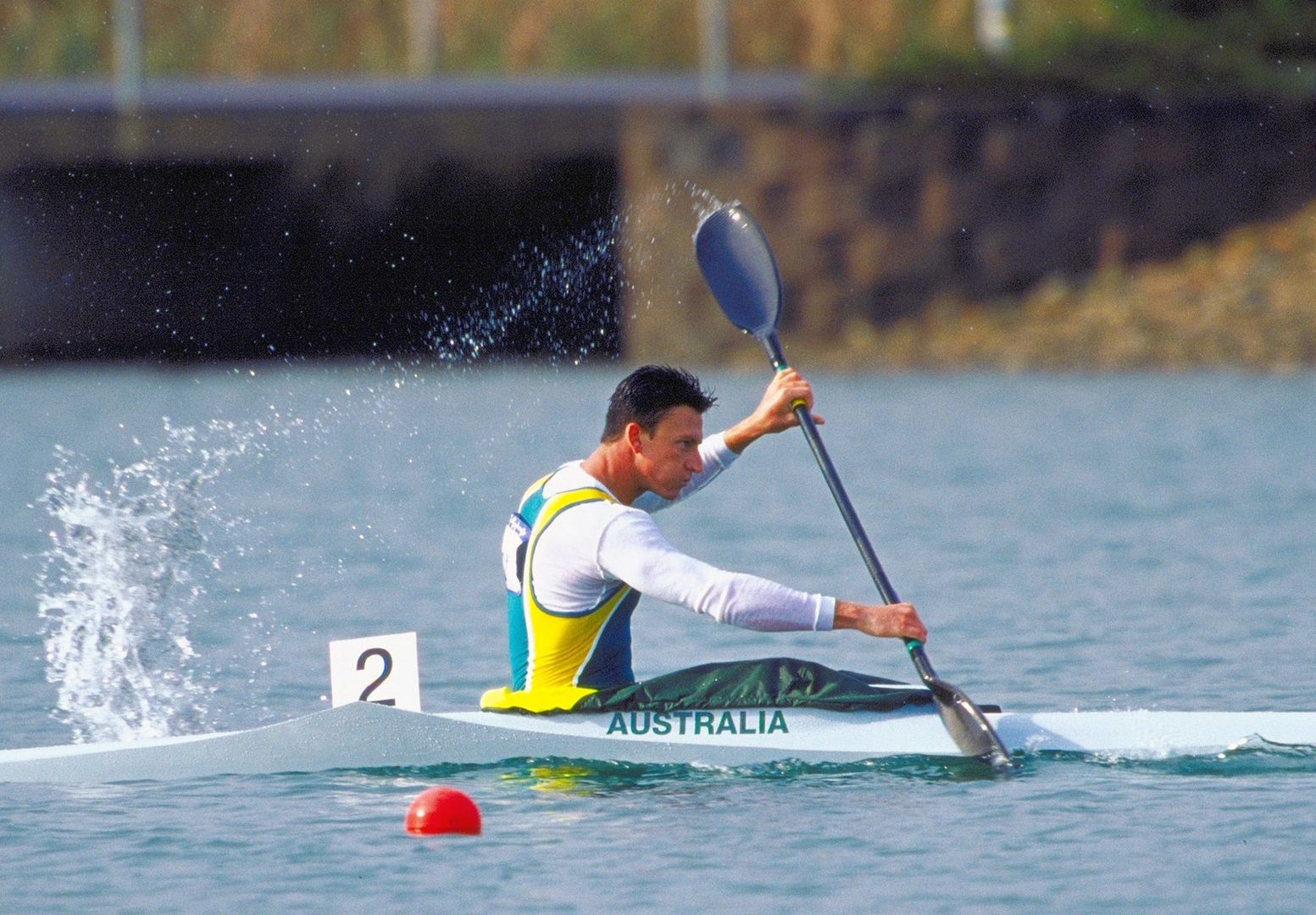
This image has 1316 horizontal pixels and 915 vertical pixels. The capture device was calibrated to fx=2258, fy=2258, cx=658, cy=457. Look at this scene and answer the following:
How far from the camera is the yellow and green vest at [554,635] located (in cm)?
713

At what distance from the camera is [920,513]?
14906mm

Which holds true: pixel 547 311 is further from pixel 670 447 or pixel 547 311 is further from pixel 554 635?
pixel 670 447

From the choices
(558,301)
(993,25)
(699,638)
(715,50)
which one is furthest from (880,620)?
(558,301)

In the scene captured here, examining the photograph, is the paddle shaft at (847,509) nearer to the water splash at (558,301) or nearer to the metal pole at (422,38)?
the water splash at (558,301)

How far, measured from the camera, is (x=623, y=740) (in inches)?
285

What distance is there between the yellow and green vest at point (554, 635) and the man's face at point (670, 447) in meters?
0.16

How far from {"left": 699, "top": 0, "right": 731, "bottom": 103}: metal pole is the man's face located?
18617mm

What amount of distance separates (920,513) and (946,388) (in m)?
8.46

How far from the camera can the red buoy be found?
661 cm

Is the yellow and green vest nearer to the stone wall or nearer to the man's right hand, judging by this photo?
the man's right hand

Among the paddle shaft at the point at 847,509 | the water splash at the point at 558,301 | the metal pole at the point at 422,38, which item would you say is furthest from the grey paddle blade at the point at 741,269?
the metal pole at the point at 422,38

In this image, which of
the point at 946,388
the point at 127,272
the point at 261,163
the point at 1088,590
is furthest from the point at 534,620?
the point at 127,272

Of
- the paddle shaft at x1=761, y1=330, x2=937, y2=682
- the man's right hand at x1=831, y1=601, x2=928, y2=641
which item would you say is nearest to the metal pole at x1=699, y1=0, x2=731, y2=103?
the paddle shaft at x1=761, y1=330, x2=937, y2=682

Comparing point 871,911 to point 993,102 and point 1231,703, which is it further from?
point 993,102
